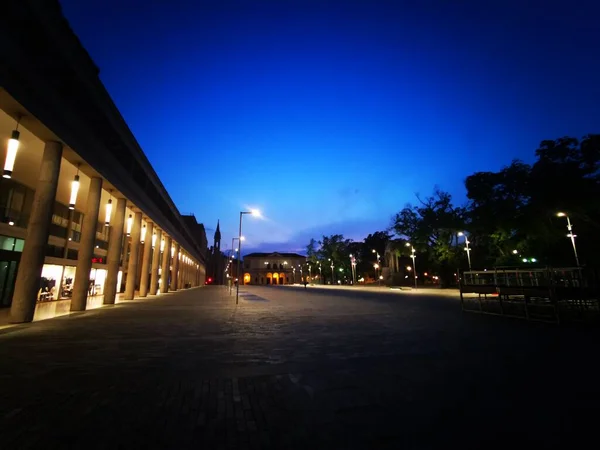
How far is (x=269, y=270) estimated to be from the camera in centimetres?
13138

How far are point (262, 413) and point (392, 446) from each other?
1712 mm

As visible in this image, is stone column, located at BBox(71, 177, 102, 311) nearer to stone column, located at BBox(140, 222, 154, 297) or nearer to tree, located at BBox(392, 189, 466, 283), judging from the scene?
stone column, located at BBox(140, 222, 154, 297)

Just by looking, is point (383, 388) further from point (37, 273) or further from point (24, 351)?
point (37, 273)

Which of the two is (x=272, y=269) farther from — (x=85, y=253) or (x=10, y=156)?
(x=10, y=156)

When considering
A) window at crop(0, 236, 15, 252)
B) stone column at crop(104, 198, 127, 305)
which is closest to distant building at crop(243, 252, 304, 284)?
stone column at crop(104, 198, 127, 305)

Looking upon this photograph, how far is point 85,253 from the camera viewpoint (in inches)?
→ 615

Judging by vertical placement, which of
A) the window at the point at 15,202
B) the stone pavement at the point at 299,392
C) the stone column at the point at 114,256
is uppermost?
the window at the point at 15,202

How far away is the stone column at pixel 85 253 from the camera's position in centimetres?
1533

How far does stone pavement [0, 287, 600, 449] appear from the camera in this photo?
10.9 feet

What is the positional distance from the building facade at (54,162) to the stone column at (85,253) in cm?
4

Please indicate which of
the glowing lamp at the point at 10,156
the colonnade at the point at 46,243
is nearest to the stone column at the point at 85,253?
the colonnade at the point at 46,243

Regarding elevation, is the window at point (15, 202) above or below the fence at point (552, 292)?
above

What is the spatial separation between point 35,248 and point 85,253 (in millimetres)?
4816

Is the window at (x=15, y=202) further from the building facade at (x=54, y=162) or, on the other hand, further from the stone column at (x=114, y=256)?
the stone column at (x=114, y=256)
